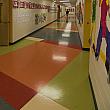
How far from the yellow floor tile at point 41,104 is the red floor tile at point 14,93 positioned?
0.10m

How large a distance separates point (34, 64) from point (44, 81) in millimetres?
1389

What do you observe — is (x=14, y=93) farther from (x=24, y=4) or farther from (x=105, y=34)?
(x=24, y=4)

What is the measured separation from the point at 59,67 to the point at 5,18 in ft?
12.0

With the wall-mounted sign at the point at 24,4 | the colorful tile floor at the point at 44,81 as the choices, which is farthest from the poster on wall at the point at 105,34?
the wall-mounted sign at the point at 24,4

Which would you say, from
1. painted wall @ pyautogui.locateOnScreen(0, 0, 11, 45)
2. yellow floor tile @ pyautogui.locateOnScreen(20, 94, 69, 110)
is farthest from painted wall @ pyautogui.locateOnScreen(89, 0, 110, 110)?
painted wall @ pyautogui.locateOnScreen(0, 0, 11, 45)


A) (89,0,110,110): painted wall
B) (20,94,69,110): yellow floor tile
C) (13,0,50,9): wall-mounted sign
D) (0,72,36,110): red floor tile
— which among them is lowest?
(20,94,69,110): yellow floor tile

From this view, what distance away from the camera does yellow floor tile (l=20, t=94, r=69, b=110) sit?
3.40 meters

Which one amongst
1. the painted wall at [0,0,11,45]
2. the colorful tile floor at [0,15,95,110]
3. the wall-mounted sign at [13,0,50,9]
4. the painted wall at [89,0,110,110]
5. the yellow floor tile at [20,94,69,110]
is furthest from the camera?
the wall-mounted sign at [13,0,50,9]

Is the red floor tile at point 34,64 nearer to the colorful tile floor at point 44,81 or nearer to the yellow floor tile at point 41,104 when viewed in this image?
the colorful tile floor at point 44,81

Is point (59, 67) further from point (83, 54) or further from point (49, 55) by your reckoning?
point (83, 54)

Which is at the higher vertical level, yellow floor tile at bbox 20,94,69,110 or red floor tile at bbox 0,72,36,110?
red floor tile at bbox 0,72,36,110

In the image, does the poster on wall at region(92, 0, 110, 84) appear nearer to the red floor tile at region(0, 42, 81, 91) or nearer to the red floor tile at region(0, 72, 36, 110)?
the red floor tile at region(0, 72, 36, 110)

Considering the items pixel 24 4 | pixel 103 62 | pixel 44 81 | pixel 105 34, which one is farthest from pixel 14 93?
pixel 24 4

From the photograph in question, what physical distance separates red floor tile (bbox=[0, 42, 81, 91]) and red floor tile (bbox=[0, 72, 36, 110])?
17 cm
